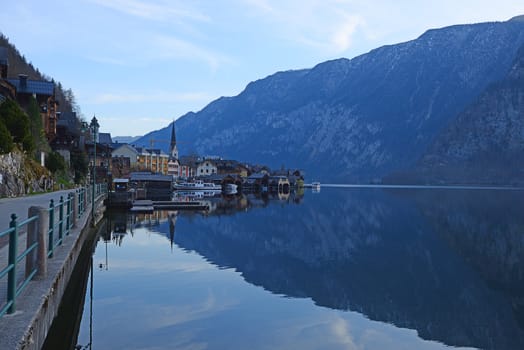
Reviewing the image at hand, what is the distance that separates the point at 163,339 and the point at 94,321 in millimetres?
2850

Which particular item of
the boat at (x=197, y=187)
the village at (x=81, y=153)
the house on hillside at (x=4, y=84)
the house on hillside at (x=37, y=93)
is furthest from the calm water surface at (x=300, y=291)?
the boat at (x=197, y=187)

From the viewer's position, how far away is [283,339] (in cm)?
1547

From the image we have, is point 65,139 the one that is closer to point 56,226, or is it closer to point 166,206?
point 166,206

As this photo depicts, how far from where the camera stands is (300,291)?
2300cm

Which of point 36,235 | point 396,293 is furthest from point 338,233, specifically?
point 36,235

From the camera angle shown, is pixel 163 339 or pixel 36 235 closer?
pixel 36 235

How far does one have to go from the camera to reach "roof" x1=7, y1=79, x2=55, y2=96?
73812mm

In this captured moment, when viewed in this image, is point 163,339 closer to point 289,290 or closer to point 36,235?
point 36,235

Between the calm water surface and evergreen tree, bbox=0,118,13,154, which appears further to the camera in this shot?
evergreen tree, bbox=0,118,13,154

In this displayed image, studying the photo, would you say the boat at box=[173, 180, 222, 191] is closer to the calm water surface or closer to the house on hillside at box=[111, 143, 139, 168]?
the house on hillside at box=[111, 143, 139, 168]

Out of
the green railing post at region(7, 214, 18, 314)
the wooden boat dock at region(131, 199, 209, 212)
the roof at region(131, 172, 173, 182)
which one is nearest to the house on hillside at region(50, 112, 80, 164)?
the wooden boat dock at region(131, 199, 209, 212)

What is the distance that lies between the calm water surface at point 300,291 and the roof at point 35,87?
3926 centimetres

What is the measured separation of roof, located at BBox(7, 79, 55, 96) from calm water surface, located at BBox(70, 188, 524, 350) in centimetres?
3926

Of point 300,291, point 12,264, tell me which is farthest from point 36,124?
point 12,264
